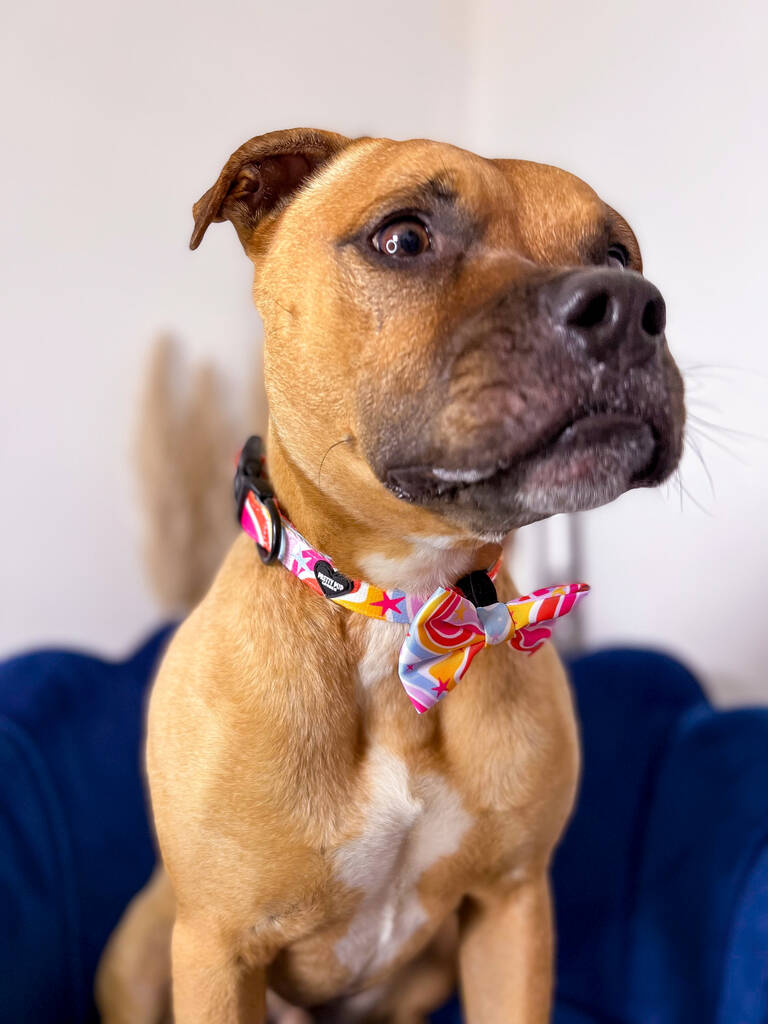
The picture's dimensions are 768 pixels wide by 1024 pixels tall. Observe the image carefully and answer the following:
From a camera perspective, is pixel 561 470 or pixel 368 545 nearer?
pixel 561 470

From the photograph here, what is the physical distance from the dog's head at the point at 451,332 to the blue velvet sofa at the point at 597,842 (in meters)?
0.93

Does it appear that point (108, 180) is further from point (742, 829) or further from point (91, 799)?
point (742, 829)

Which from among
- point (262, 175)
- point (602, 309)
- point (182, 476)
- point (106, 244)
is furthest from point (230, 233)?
point (602, 309)

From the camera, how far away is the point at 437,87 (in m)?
2.80

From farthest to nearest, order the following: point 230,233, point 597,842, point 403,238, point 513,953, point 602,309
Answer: point 230,233 → point 597,842 → point 513,953 → point 403,238 → point 602,309

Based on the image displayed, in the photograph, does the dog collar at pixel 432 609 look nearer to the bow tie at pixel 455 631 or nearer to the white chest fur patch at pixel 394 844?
the bow tie at pixel 455 631

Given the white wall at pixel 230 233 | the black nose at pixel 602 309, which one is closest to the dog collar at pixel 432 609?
the black nose at pixel 602 309

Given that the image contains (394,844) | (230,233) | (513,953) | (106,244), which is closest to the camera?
(394,844)

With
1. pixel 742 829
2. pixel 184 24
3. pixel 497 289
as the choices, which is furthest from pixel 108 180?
pixel 742 829

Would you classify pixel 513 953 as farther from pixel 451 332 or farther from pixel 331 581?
pixel 451 332

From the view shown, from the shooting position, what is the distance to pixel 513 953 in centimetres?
124

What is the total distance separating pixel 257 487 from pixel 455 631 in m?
0.32

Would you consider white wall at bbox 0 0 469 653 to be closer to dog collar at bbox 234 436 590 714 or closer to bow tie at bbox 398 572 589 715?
dog collar at bbox 234 436 590 714

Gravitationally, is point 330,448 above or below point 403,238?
below
